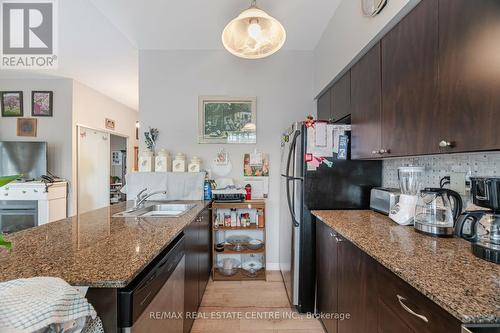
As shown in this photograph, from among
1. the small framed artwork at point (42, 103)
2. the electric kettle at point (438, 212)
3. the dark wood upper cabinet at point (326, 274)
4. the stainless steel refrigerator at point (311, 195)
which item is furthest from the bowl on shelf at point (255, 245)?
the small framed artwork at point (42, 103)

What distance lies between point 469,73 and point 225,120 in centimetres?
241

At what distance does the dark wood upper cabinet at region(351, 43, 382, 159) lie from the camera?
1.61 metres

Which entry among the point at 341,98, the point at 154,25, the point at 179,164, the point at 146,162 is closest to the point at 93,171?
the point at 146,162

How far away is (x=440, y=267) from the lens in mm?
892

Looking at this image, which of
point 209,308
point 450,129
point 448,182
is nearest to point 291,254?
point 209,308

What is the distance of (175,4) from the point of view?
2.18 m

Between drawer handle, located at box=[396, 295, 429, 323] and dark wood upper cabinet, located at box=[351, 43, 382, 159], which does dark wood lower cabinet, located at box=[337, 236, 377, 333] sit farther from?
dark wood upper cabinet, located at box=[351, 43, 382, 159]

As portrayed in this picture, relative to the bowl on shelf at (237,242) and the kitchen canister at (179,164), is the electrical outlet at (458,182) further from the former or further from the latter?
the kitchen canister at (179,164)

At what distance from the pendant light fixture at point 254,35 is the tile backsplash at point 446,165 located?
1.26m

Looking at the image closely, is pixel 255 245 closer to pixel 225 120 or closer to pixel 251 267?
pixel 251 267

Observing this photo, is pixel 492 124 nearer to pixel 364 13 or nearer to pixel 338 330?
pixel 364 13

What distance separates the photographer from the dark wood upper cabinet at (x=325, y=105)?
259 cm

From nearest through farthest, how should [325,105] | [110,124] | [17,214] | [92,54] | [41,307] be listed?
[41,307]
[325,105]
[92,54]
[17,214]
[110,124]

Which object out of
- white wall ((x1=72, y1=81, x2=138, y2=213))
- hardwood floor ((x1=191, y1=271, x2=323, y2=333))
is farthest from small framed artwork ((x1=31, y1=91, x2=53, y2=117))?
hardwood floor ((x1=191, y1=271, x2=323, y2=333))
